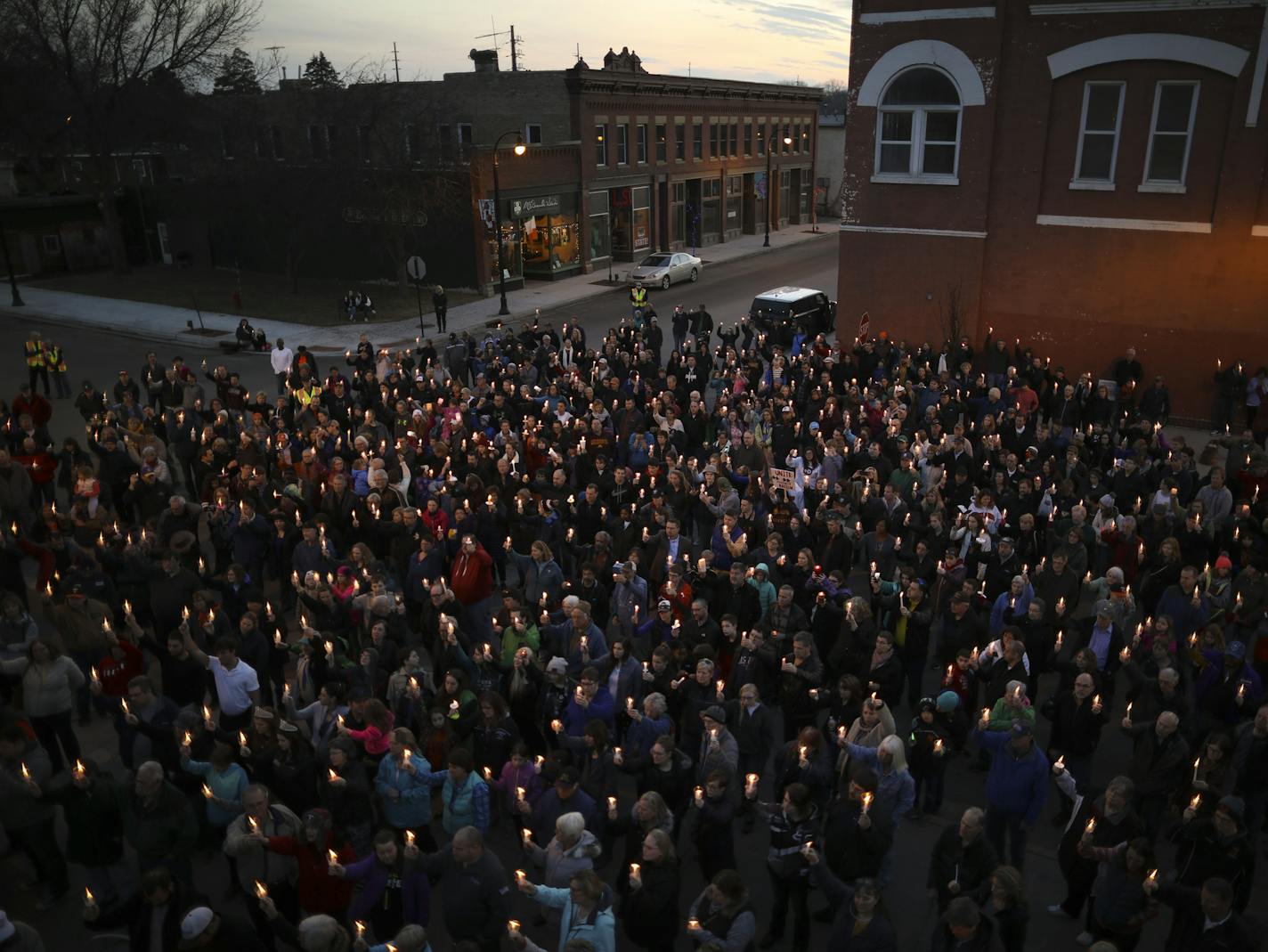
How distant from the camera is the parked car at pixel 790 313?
86.1ft

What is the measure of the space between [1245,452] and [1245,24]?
10.8 metres

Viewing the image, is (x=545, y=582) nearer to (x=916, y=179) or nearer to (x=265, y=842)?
(x=265, y=842)

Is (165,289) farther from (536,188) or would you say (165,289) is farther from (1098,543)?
(1098,543)

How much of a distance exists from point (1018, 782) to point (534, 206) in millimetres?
36672

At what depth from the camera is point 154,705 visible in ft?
25.4

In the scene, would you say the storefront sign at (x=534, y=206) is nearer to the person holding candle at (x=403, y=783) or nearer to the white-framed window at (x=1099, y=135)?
the white-framed window at (x=1099, y=135)

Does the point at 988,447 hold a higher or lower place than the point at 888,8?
lower

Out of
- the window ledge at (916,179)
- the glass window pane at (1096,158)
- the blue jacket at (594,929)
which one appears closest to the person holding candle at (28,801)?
the blue jacket at (594,929)

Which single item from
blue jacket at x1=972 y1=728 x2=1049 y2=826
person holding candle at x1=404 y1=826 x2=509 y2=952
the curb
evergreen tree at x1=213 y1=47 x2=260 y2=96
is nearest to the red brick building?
the curb

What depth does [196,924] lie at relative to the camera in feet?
17.4

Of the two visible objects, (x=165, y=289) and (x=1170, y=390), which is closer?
(x=1170, y=390)

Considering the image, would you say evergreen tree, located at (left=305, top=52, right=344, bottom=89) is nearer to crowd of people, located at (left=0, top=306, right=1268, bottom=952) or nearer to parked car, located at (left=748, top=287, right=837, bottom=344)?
parked car, located at (left=748, top=287, right=837, bottom=344)

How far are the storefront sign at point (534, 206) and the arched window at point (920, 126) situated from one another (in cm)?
1932

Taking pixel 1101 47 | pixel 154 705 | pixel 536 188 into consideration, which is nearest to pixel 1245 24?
pixel 1101 47
